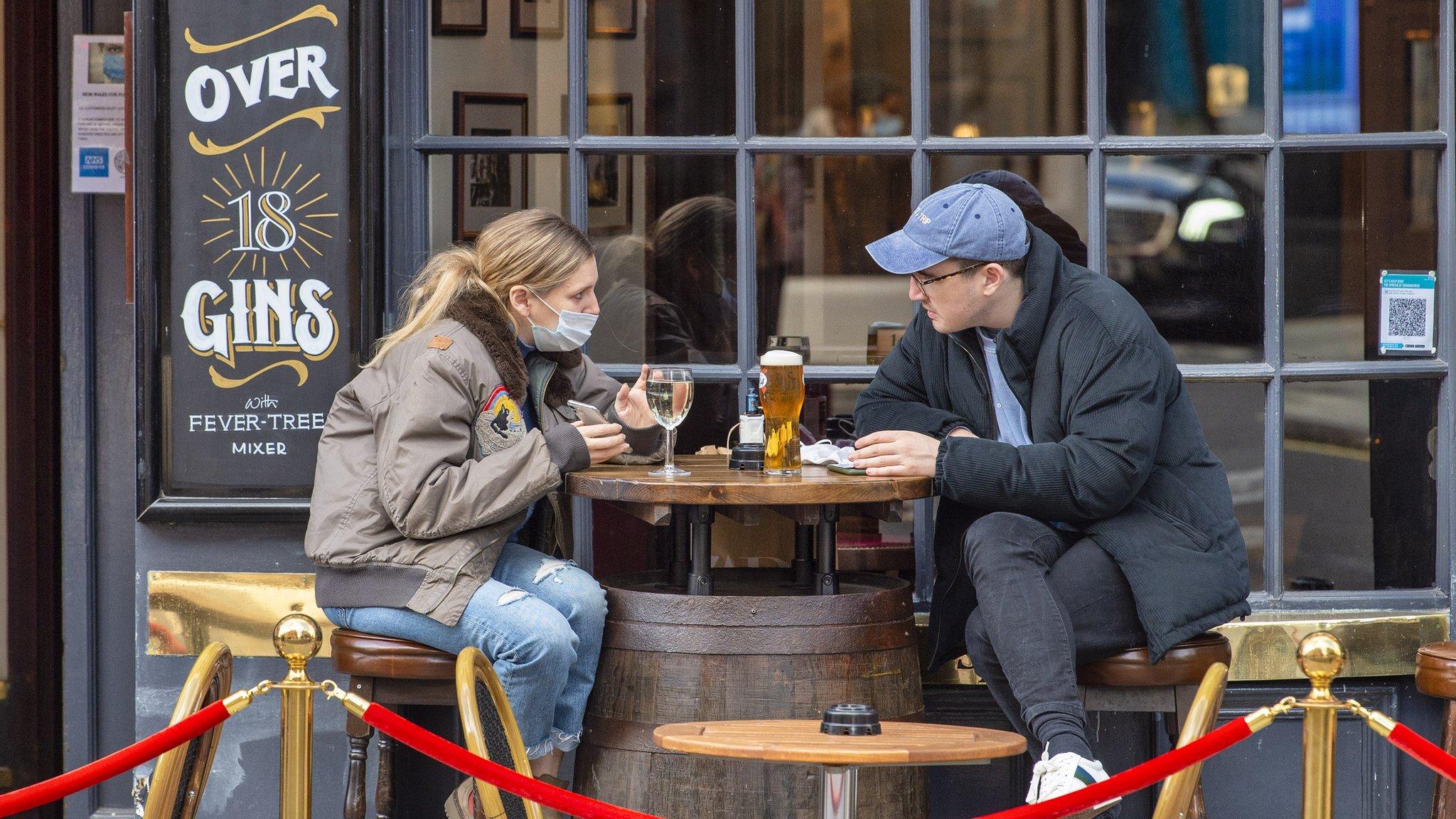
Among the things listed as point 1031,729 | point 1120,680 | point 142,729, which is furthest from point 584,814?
point 142,729

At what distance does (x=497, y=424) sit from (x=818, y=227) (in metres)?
1.03

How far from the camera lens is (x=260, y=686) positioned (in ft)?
6.37

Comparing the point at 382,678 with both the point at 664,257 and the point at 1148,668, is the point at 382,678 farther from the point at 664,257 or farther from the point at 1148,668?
the point at 1148,668

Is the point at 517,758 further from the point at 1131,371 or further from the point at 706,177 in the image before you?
the point at 706,177

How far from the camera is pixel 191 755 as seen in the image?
2059 mm

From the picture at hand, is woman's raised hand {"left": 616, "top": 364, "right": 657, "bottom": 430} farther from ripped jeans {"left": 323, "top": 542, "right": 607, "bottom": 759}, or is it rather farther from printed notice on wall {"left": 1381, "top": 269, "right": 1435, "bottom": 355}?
printed notice on wall {"left": 1381, "top": 269, "right": 1435, "bottom": 355}

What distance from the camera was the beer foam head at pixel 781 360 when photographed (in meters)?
2.84

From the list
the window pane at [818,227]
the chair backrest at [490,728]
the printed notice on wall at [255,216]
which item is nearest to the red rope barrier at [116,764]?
the chair backrest at [490,728]

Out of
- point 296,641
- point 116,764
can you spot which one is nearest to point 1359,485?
point 296,641

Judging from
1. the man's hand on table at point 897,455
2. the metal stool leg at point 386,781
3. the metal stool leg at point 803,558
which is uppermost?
the man's hand on table at point 897,455

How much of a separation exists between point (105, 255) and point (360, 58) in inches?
35.7

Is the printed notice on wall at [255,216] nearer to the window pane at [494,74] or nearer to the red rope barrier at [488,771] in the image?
the window pane at [494,74]

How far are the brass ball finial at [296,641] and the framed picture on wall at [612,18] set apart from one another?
1.92 m

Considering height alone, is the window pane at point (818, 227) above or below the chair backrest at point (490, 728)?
above
